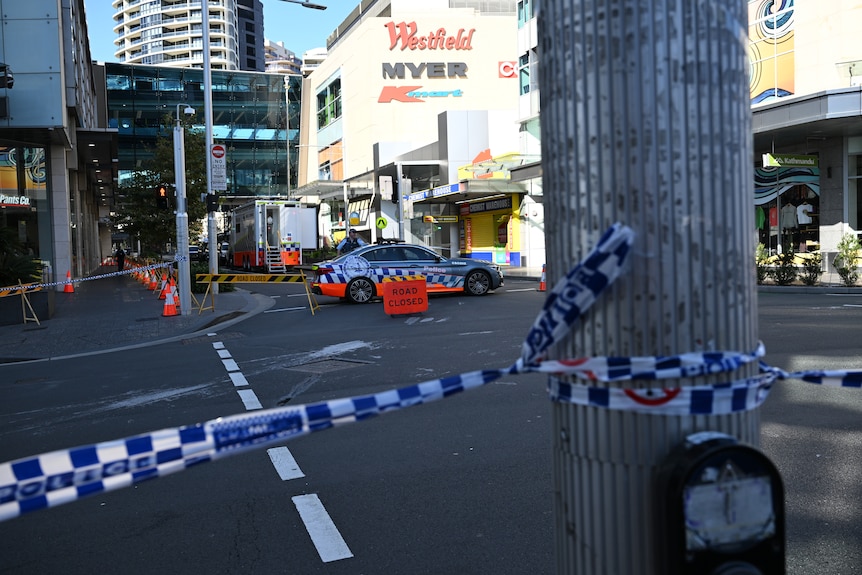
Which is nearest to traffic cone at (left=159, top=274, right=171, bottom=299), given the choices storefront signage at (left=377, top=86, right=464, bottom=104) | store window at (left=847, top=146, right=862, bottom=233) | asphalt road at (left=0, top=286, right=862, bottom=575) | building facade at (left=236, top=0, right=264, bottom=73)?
asphalt road at (left=0, top=286, right=862, bottom=575)

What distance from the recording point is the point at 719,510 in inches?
57.7

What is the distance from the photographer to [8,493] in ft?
5.86

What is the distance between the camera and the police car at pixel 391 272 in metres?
20.3

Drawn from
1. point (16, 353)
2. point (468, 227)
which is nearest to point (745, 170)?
point (16, 353)

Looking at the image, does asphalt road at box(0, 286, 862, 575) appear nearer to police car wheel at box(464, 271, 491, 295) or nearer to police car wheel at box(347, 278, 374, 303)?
police car wheel at box(347, 278, 374, 303)

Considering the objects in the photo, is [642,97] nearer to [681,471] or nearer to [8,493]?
[681,471]

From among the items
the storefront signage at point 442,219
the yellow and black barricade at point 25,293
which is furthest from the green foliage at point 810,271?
the storefront signage at point 442,219

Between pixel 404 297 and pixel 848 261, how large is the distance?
1262cm

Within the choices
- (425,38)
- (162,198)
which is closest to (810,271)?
(162,198)

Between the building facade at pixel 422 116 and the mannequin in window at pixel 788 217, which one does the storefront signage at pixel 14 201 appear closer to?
the building facade at pixel 422 116

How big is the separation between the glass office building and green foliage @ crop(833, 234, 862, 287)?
6895cm

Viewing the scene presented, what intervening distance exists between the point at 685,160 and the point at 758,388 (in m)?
0.50

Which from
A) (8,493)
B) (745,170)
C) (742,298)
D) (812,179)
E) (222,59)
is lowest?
(8,493)

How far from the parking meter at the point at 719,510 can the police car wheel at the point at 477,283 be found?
19.6 meters
